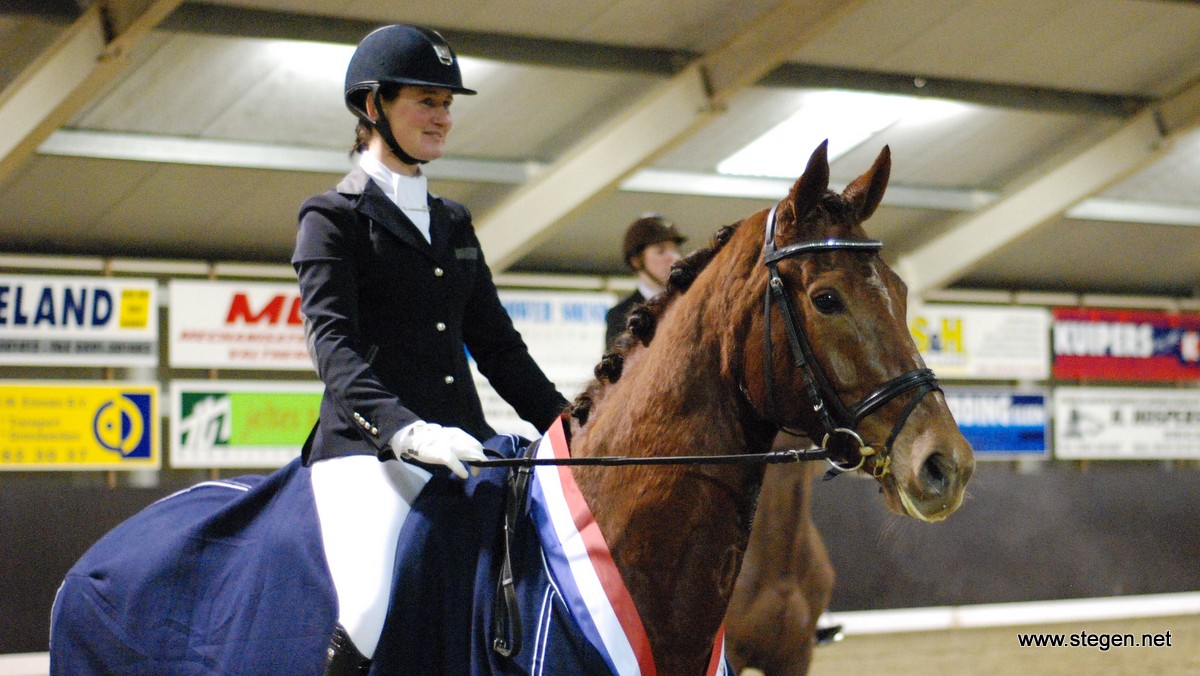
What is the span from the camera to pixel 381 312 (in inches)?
69.9

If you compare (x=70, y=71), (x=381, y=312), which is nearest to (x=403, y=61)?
(x=381, y=312)

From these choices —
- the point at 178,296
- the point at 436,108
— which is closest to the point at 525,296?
the point at 178,296

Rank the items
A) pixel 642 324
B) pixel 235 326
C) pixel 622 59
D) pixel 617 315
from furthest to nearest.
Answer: pixel 235 326 < pixel 622 59 < pixel 617 315 < pixel 642 324

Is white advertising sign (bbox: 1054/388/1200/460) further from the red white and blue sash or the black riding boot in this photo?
the black riding boot

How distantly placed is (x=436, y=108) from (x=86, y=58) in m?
3.78

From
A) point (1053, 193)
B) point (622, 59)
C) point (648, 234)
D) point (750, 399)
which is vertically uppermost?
point (622, 59)

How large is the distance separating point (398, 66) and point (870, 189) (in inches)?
29.6

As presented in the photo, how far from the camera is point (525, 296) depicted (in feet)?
24.3

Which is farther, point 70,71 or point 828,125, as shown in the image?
point 828,125

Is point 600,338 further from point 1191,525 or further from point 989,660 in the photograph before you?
point 1191,525

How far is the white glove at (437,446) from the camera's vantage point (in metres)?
1.52

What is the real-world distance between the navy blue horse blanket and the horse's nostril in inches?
16.8

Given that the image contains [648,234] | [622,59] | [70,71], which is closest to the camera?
[648,234]

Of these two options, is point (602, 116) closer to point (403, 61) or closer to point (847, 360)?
point (403, 61)
